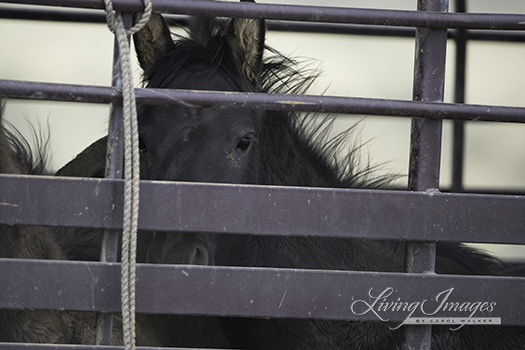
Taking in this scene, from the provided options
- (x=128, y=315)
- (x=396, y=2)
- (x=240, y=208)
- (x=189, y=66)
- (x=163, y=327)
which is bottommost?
(x=163, y=327)

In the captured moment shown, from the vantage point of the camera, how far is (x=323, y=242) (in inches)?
95.7

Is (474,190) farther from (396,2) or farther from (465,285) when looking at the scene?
(465,285)

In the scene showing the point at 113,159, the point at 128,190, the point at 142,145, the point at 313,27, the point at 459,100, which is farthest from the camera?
the point at 459,100

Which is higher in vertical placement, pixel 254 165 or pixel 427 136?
pixel 427 136

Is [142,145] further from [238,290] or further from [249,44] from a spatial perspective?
[238,290]

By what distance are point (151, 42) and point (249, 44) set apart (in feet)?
1.50

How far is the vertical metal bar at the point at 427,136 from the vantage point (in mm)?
1793

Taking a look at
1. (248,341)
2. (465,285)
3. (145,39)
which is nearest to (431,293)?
(465,285)

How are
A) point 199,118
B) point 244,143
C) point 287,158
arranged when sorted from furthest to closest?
point 287,158
point 244,143
point 199,118

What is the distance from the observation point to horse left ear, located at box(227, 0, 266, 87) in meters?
2.33

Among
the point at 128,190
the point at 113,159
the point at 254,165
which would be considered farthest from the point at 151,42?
the point at 128,190

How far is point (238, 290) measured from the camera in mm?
1699

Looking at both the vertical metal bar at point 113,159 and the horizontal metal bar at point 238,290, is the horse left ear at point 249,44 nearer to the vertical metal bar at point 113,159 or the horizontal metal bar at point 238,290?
the vertical metal bar at point 113,159

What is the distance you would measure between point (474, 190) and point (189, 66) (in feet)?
12.0
